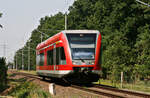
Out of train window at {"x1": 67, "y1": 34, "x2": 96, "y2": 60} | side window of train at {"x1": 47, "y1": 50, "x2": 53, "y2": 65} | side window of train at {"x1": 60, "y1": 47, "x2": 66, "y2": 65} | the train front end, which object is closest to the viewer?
the train front end

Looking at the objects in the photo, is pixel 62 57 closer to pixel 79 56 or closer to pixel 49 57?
pixel 79 56

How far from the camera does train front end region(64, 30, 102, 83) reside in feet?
56.2

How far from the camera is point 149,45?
111ft

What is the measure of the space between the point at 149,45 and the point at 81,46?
1810cm

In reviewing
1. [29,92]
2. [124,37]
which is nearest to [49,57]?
[29,92]

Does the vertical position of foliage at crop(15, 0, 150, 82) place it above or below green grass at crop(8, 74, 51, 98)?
above

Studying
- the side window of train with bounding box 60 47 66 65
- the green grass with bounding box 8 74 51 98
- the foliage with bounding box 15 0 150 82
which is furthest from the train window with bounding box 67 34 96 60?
the foliage with bounding box 15 0 150 82

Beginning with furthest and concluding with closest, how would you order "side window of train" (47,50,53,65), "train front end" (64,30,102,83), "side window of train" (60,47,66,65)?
"side window of train" (47,50,53,65)
"side window of train" (60,47,66,65)
"train front end" (64,30,102,83)

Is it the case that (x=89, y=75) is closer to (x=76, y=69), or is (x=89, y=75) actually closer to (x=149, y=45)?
(x=76, y=69)

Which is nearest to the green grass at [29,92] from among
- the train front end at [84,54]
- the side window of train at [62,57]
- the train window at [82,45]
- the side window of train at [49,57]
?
the side window of train at [62,57]

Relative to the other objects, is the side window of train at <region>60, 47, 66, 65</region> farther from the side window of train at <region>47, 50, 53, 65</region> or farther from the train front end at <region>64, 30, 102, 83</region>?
the side window of train at <region>47, 50, 53, 65</region>

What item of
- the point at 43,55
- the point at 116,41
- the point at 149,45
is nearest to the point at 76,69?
the point at 43,55

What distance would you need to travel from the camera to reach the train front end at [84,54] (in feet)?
56.2

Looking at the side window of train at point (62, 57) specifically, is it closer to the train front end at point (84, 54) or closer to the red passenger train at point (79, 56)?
the red passenger train at point (79, 56)
